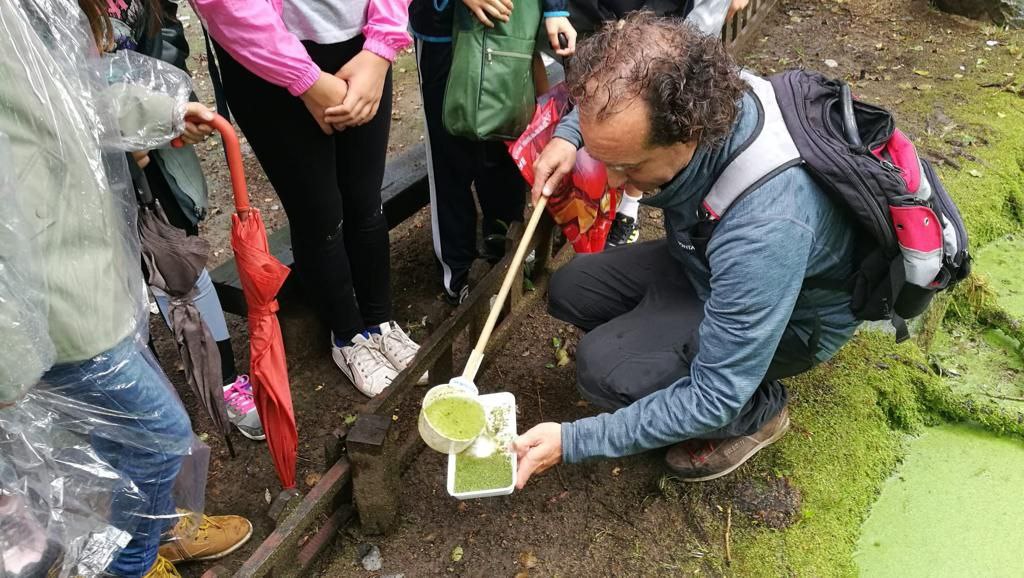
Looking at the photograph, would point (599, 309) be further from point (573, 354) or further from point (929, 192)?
point (929, 192)

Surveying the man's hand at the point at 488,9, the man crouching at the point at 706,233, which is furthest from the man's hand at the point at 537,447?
the man's hand at the point at 488,9

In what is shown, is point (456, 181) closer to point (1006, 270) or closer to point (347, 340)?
point (347, 340)

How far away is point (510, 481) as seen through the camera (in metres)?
1.88

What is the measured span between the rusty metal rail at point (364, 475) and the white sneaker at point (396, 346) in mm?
256

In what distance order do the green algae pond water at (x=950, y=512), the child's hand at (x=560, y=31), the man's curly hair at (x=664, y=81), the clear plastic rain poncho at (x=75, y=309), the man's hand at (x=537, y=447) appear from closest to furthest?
the clear plastic rain poncho at (x=75, y=309) → the man's curly hair at (x=664, y=81) → the man's hand at (x=537, y=447) → the green algae pond water at (x=950, y=512) → the child's hand at (x=560, y=31)

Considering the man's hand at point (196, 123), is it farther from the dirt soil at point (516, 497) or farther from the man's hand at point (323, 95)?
the dirt soil at point (516, 497)

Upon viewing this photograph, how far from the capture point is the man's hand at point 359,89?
6.93 feet

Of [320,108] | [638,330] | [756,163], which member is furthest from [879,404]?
[320,108]

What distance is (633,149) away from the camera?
1776mm

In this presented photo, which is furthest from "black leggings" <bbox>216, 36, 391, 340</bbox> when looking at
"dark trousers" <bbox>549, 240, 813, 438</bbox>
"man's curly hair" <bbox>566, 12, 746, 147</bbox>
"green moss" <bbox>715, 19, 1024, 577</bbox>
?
"green moss" <bbox>715, 19, 1024, 577</bbox>

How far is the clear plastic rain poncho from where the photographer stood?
135 centimetres

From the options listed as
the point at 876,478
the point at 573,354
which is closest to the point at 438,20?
the point at 573,354

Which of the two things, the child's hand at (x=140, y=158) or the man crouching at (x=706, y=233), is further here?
the child's hand at (x=140, y=158)

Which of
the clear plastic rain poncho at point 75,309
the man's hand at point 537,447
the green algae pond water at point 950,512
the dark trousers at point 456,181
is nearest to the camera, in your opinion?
the clear plastic rain poncho at point 75,309
